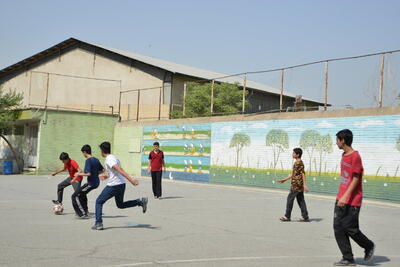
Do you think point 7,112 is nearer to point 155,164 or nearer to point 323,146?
point 155,164

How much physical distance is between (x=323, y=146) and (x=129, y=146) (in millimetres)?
15046

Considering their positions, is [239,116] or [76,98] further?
[76,98]

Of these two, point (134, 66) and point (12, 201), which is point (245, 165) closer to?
point (12, 201)

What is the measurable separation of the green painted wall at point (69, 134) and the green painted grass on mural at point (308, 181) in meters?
10.6

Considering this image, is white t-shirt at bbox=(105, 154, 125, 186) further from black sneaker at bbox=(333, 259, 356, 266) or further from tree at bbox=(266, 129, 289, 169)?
tree at bbox=(266, 129, 289, 169)

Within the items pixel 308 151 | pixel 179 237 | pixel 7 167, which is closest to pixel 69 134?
pixel 7 167

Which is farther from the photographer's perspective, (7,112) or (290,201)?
(7,112)

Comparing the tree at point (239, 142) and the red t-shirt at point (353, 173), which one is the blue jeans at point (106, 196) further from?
the tree at point (239, 142)

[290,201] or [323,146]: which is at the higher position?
[323,146]

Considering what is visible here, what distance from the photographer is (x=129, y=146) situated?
1296 inches

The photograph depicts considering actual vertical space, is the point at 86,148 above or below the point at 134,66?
below

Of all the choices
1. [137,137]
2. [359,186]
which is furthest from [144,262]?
[137,137]

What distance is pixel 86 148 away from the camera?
36.6 ft

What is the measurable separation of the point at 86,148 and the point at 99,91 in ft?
91.4
